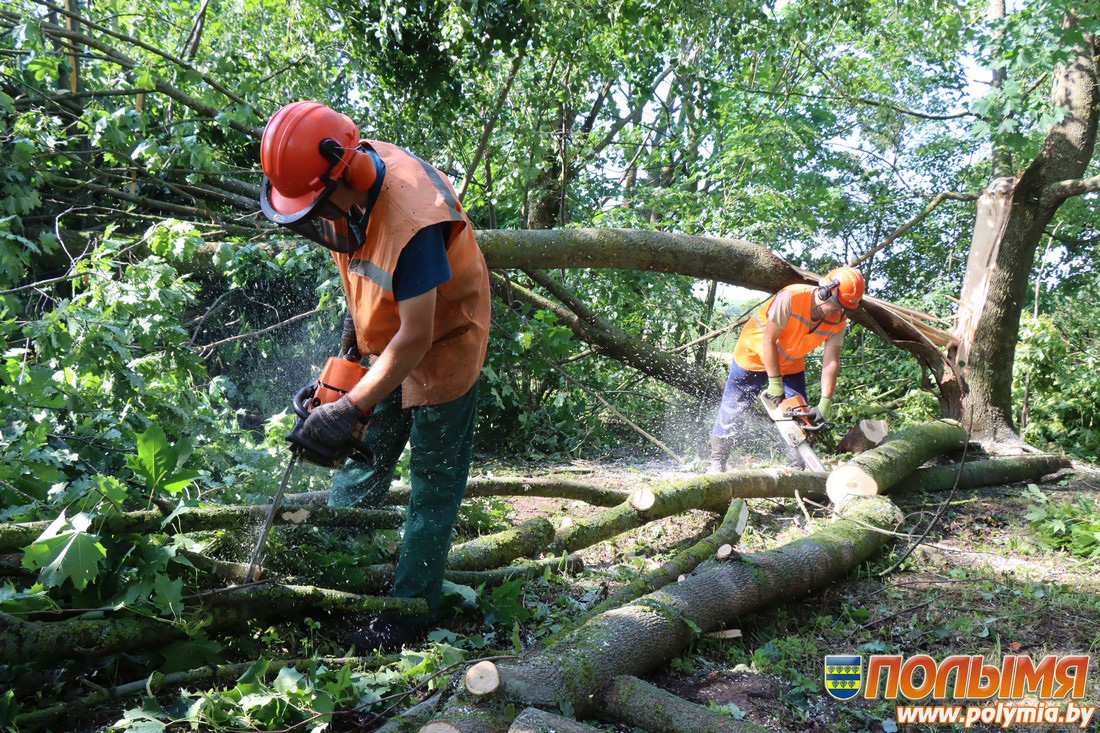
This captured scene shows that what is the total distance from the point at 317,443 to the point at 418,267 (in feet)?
2.15

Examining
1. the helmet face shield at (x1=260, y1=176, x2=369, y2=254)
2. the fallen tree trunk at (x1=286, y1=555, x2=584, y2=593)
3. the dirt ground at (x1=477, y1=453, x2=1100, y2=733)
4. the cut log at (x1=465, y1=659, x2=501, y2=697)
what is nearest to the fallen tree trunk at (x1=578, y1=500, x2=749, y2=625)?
the dirt ground at (x1=477, y1=453, x2=1100, y2=733)

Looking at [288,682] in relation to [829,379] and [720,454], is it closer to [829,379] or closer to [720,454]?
[720,454]

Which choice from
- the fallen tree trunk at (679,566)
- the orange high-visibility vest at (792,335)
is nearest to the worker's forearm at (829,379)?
the orange high-visibility vest at (792,335)

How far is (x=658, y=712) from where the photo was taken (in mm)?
2020

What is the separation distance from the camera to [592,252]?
16.3ft

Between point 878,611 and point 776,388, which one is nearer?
point 878,611

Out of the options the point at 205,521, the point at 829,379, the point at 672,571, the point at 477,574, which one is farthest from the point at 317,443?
the point at 829,379

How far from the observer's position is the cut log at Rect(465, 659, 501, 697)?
1.75 meters

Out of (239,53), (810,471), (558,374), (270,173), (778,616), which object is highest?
(239,53)

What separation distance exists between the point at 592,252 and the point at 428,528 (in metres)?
2.91

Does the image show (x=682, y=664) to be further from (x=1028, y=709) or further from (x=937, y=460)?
(x=937, y=460)

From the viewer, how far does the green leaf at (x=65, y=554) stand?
5.86 ft

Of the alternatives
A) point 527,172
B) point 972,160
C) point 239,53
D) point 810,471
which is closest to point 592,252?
point 527,172

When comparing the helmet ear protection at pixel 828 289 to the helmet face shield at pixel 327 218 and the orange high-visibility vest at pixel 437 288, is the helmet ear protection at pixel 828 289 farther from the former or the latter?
the helmet face shield at pixel 327 218
